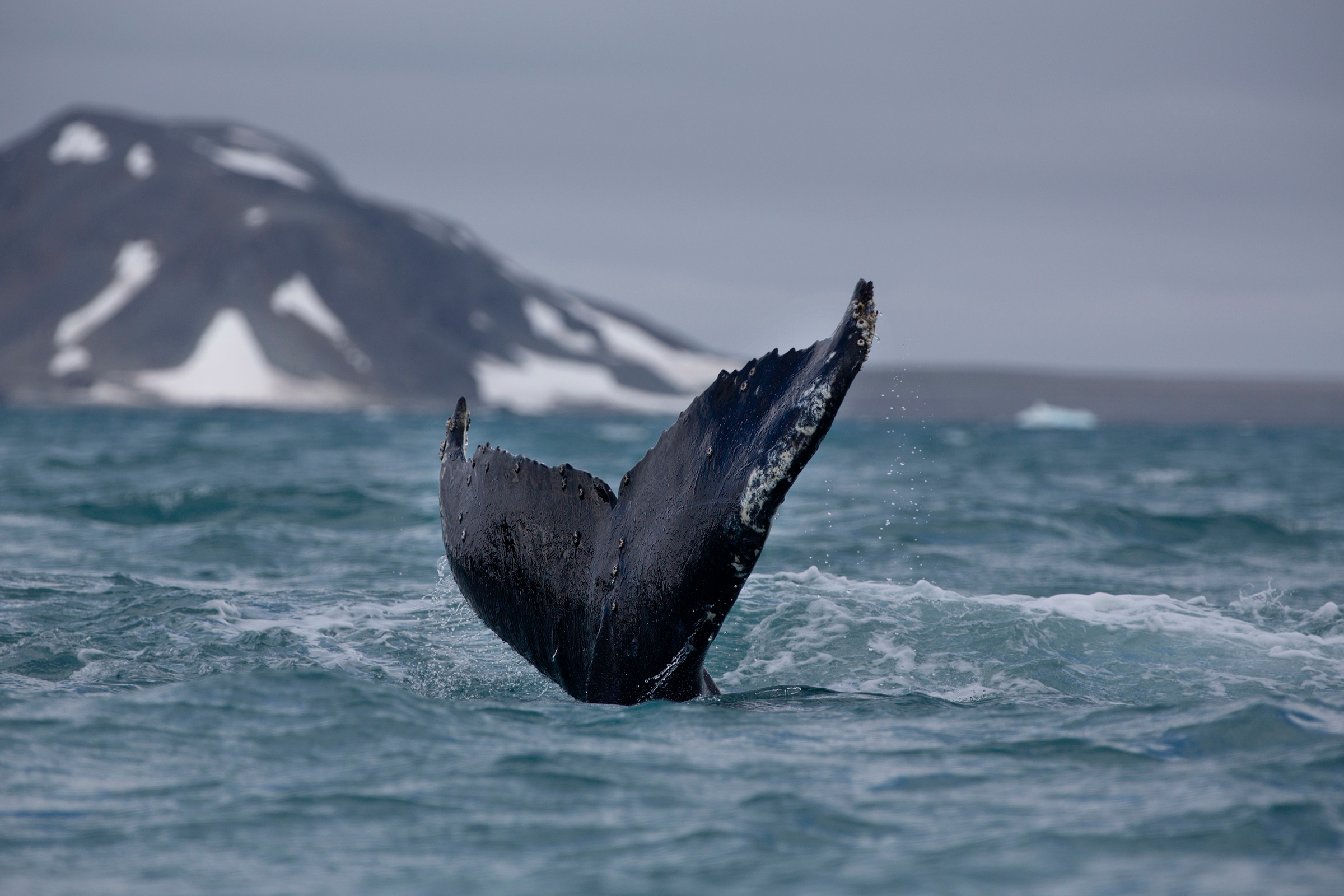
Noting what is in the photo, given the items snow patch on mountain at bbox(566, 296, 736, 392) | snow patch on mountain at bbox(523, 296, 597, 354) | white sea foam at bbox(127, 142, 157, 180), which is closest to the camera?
snow patch on mountain at bbox(566, 296, 736, 392)

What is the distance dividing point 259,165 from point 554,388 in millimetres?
60797

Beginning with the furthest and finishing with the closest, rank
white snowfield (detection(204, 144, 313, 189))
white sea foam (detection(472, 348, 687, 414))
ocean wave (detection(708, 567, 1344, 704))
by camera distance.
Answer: white snowfield (detection(204, 144, 313, 189)) < white sea foam (detection(472, 348, 687, 414)) < ocean wave (detection(708, 567, 1344, 704))

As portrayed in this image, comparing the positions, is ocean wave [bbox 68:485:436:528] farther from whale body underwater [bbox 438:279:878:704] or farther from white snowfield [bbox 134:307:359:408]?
white snowfield [bbox 134:307:359:408]

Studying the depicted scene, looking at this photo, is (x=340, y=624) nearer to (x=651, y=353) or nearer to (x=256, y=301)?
(x=256, y=301)

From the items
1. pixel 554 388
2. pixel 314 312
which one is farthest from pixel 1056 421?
pixel 314 312

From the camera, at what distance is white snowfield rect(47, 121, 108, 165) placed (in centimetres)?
15088

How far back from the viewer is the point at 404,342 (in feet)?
419

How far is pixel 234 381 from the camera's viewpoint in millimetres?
106812

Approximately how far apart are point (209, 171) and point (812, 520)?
14987cm

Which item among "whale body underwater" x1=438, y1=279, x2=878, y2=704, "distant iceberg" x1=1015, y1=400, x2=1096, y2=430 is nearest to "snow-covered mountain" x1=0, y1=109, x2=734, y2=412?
"distant iceberg" x1=1015, y1=400, x2=1096, y2=430

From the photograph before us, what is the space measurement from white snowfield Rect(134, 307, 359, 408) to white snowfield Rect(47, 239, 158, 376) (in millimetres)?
8493

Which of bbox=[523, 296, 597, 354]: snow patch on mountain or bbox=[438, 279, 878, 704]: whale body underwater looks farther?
bbox=[523, 296, 597, 354]: snow patch on mountain

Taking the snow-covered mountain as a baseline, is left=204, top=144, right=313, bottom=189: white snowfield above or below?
above

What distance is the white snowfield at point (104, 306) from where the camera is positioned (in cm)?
11069
